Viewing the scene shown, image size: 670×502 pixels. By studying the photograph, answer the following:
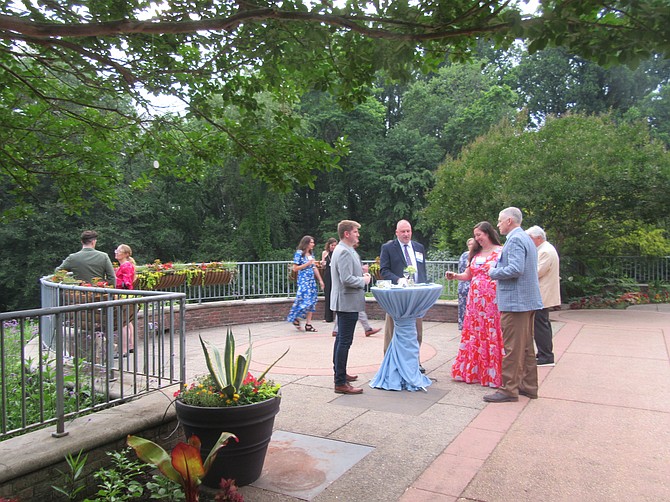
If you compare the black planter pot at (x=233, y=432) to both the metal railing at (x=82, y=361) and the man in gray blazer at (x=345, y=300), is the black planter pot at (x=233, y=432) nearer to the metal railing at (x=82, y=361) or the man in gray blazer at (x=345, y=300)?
the metal railing at (x=82, y=361)

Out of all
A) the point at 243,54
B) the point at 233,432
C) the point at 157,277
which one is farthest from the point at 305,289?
the point at 233,432

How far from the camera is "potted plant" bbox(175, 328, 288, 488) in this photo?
3586 mm

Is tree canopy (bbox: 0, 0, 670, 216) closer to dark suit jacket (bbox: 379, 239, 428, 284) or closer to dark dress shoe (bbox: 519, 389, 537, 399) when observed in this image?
dark suit jacket (bbox: 379, 239, 428, 284)

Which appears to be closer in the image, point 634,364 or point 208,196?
point 634,364

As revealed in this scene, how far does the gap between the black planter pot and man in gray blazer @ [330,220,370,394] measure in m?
2.23

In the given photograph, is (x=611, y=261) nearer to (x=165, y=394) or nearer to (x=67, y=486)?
(x=165, y=394)

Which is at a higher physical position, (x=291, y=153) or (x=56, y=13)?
(x=56, y=13)

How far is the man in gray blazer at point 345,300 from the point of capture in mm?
5906

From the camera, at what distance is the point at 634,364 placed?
24.6 ft

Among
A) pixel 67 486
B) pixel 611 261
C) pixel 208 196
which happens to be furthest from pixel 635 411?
pixel 208 196

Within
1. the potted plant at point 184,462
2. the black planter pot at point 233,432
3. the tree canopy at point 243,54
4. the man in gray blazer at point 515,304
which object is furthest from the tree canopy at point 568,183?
the potted plant at point 184,462

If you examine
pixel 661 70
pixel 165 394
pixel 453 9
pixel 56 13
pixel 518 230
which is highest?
pixel 661 70

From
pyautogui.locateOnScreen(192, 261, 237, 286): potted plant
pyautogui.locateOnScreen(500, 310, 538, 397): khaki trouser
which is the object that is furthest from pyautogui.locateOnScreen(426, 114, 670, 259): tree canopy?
pyautogui.locateOnScreen(500, 310, 538, 397): khaki trouser

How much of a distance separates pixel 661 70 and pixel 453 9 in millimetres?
41891
